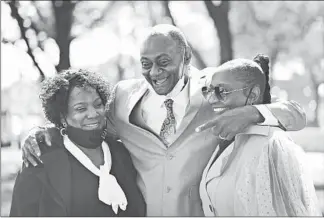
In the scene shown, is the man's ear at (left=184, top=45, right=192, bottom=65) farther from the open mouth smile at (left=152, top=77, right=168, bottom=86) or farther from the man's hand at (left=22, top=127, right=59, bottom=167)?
the man's hand at (left=22, top=127, right=59, bottom=167)

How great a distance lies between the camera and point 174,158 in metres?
3.27

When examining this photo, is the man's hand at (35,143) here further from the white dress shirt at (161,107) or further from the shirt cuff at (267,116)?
the shirt cuff at (267,116)

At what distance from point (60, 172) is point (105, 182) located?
259 millimetres

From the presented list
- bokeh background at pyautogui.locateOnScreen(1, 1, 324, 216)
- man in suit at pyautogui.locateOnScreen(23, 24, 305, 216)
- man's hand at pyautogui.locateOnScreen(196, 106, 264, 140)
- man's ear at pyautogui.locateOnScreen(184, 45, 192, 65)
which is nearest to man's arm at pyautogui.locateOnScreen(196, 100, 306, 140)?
man's hand at pyautogui.locateOnScreen(196, 106, 264, 140)

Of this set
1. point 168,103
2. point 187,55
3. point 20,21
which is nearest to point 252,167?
point 168,103

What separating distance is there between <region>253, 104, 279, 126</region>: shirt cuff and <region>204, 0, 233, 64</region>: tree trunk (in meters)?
7.07

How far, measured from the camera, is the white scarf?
3020 mm

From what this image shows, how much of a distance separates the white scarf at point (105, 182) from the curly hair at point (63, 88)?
0.19 m

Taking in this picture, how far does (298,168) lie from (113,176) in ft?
3.42

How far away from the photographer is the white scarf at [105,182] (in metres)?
3.02

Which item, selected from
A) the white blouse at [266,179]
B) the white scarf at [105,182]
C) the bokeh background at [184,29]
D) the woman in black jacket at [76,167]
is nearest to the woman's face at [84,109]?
the woman in black jacket at [76,167]

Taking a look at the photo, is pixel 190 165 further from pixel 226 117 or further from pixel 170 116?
pixel 226 117

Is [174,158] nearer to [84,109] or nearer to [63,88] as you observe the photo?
[84,109]

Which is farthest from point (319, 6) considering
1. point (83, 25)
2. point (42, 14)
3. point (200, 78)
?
point (200, 78)
